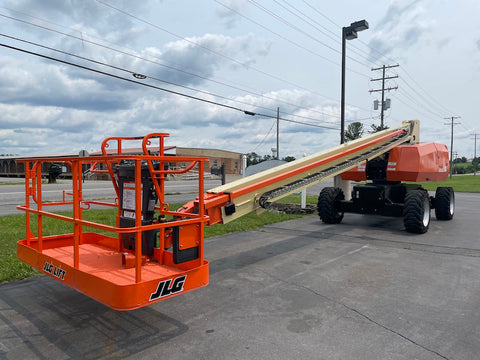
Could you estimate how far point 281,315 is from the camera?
4.50 metres

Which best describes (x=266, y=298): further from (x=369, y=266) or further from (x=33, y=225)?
(x=33, y=225)

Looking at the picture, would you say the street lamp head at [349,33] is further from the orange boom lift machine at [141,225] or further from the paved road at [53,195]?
the paved road at [53,195]

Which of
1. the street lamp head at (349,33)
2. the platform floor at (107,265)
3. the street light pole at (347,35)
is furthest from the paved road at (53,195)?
the street lamp head at (349,33)

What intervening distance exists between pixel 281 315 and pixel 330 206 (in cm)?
691

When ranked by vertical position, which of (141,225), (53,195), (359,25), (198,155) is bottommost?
(53,195)

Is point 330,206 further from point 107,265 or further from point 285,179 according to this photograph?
point 107,265

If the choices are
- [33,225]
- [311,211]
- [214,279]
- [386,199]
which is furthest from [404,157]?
[33,225]

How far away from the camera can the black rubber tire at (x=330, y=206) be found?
11047mm

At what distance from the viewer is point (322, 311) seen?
4625mm

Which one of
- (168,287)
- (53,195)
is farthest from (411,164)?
(53,195)

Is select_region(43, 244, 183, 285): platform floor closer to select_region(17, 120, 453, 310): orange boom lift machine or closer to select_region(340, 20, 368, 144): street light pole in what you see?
select_region(17, 120, 453, 310): orange boom lift machine

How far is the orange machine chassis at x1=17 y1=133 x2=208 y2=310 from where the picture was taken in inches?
139

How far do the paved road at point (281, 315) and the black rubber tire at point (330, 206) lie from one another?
3.72m

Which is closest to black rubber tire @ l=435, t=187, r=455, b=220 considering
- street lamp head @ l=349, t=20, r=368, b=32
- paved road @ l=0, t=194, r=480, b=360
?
paved road @ l=0, t=194, r=480, b=360
